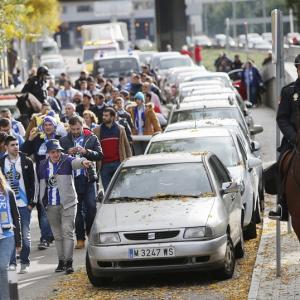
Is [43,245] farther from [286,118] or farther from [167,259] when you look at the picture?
[286,118]

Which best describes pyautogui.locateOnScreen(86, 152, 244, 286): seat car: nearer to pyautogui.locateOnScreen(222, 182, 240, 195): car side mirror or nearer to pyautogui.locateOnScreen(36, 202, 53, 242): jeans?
pyautogui.locateOnScreen(222, 182, 240, 195): car side mirror

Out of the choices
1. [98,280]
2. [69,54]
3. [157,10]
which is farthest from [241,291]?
[69,54]

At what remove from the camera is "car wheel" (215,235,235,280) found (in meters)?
13.6

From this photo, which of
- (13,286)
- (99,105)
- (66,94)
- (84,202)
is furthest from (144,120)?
(13,286)

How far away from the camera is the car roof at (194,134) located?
1727cm

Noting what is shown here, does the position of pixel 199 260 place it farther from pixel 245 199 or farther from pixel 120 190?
pixel 245 199

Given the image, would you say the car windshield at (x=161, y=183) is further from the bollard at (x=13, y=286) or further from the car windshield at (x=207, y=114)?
the car windshield at (x=207, y=114)

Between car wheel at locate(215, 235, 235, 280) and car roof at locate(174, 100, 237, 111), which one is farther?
car roof at locate(174, 100, 237, 111)

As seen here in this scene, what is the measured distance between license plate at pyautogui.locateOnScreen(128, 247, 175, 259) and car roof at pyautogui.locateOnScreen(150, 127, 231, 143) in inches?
166

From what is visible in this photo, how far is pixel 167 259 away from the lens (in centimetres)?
1325

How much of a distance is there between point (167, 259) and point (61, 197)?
2.20 metres

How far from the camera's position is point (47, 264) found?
52.3 ft

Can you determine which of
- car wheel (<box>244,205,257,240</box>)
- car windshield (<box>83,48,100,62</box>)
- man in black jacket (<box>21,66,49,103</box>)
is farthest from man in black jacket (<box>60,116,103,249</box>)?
car windshield (<box>83,48,100,62</box>)

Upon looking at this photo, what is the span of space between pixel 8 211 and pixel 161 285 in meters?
2.95
